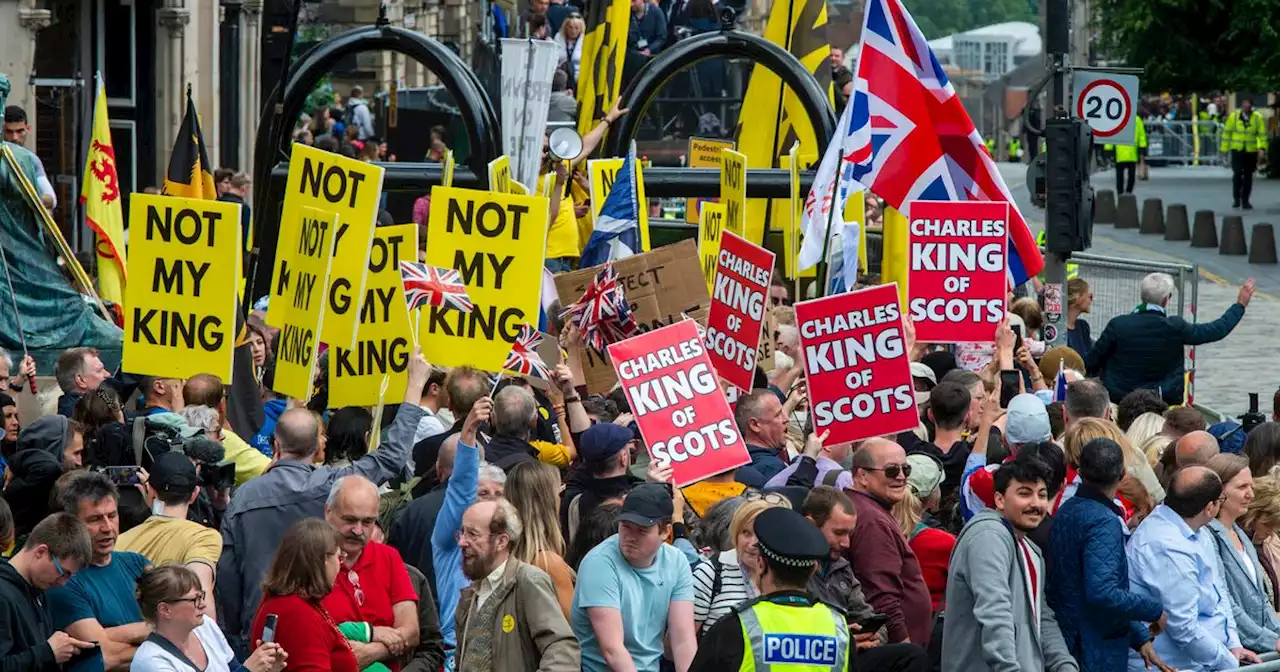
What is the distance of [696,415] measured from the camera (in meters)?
9.32

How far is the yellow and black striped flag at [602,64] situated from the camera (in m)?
16.9

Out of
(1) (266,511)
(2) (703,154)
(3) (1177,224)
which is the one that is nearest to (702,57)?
(2) (703,154)

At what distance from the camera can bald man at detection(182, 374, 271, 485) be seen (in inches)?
375

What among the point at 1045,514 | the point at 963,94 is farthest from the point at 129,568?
the point at 963,94

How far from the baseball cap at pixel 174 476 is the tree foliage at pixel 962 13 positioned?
14068cm

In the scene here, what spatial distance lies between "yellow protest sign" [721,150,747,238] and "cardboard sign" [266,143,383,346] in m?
3.45

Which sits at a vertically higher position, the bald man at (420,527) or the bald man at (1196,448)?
the bald man at (1196,448)

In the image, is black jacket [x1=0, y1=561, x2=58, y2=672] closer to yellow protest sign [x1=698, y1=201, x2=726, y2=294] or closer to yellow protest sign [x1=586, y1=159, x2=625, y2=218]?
yellow protest sign [x1=698, y1=201, x2=726, y2=294]

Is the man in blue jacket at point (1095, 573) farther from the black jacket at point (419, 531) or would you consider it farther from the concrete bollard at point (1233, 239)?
the concrete bollard at point (1233, 239)

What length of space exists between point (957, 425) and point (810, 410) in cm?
76

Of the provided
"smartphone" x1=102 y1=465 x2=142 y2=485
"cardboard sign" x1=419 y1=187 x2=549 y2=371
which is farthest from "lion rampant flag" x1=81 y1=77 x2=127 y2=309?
"smartphone" x1=102 y1=465 x2=142 y2=485

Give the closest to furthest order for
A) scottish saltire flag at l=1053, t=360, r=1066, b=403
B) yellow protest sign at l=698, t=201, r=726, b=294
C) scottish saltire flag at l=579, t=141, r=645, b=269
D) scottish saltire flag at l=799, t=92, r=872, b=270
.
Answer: scottish saltire flag at l=1053, t=360, r=1066, b=403
scottish saltire flag at l=799, t=92, r=872, b=270
scottish saltire flag at l=579, t=141, r=645, b=269
yellow protest sign at l=698, t=201, r=726, b=294

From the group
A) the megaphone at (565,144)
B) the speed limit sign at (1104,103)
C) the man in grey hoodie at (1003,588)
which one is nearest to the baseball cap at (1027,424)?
the man in grey hoodie at (1003,588)

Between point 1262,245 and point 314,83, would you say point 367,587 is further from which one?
point 1262,245
